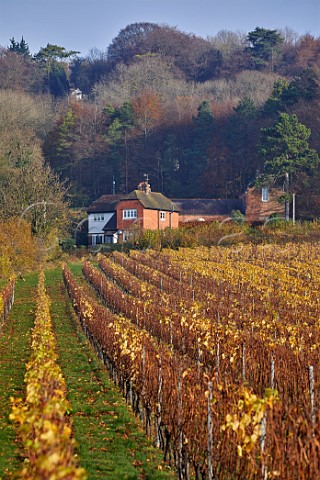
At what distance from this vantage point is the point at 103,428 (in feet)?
35.5

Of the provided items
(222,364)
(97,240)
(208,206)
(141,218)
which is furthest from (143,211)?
(222,364)

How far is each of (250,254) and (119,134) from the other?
33.7m

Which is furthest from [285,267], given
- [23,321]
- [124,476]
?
[124,476]

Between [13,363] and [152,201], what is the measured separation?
39.7 meters

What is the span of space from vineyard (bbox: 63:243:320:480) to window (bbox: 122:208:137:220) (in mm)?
24949

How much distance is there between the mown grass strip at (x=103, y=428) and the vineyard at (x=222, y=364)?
0.87 feet

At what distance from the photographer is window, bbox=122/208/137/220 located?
53.5 metres

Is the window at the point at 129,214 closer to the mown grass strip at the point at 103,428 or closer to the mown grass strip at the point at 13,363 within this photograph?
the mown grass strip at the point at 13,363

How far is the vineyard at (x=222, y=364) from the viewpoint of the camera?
7191 mm

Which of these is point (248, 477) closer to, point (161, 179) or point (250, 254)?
point (250, 254)

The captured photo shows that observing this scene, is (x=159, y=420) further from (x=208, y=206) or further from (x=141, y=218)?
(x=208, y=206)

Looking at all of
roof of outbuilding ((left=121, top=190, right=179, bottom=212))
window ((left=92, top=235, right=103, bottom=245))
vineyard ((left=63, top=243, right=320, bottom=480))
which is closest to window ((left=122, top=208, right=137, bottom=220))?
roof of outbuilding ((left=121, top=190, right=179, bottom=212))

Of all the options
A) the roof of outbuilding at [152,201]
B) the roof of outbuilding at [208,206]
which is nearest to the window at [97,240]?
the roof of outbuilding at [152,201]

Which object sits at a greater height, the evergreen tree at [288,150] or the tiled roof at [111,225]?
the evergreen tree at [288,150]
